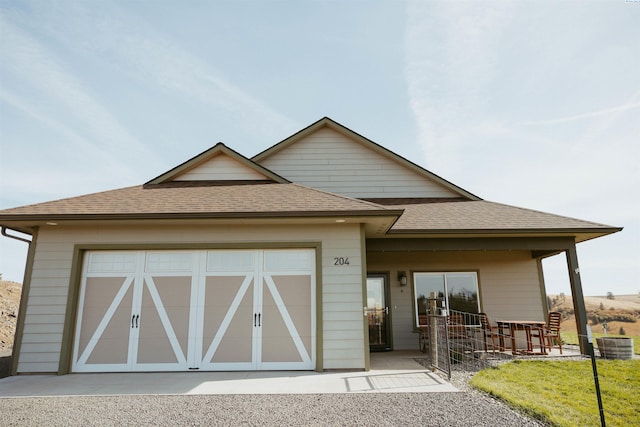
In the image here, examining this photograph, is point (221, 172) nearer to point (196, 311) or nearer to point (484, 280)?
point (196, 311)

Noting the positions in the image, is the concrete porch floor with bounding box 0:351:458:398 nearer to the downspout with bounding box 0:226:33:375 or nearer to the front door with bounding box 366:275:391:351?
the downspout with bounding box 0:226:33:375

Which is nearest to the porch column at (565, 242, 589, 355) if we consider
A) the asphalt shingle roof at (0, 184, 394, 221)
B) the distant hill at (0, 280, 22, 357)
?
the asphalt shingle roof at (0, 184, 394, 221)

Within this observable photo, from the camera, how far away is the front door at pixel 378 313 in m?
11.0

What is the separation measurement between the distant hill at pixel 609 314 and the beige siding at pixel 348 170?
15.5 metres

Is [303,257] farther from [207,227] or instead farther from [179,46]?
[179,46]

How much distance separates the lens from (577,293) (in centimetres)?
929

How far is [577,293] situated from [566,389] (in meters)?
4.15

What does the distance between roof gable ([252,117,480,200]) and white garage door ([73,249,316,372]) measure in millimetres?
4643

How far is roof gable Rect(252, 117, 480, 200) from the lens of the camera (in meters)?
12.2

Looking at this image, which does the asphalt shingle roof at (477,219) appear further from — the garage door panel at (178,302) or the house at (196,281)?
the garage door panel at (178,302)

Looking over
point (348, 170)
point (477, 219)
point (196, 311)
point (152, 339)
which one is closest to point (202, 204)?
point (196, 311)

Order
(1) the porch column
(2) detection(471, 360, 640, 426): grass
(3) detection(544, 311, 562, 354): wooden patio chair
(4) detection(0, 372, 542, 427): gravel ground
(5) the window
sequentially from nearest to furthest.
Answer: (4) detection(0, 372, 542, 427): gravel ground
(2) detection(471, 360, 640, 426): grass
(1) the porch column
(3) detection(544, 311, 562, 354): wooden patio chair
(5) the window

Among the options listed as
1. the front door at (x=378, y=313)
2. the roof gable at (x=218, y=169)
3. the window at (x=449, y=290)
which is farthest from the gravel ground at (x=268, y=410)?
the roof gable at (x=218, y=169)

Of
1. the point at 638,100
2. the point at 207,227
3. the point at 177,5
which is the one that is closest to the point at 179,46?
the point at 177,5
